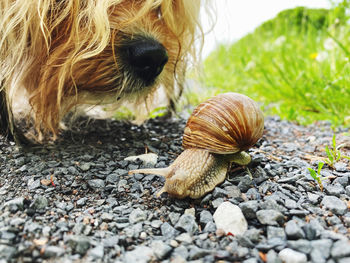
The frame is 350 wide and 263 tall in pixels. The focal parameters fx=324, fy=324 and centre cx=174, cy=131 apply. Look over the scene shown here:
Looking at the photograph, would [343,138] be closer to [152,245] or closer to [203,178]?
[203,178]

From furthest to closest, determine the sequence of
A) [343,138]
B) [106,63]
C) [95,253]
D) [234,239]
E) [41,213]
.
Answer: [343,138]
[106,63]
[41,213]
[234,239]
[95,253]

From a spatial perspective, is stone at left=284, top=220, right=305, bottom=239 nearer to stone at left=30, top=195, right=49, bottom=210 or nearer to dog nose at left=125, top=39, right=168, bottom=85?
stone at left=30, top=195, right=49, bottom=210

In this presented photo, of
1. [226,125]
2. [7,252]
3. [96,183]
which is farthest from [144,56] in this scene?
[7,252]

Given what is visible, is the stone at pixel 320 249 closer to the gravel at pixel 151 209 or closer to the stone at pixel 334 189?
the gravel at pixel 151 209

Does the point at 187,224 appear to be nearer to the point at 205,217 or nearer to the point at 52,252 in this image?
the point at 205,217

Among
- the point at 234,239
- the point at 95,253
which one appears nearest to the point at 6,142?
the point at 95,253

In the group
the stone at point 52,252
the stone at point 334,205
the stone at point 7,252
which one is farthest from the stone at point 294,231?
the stone at point 7,252
